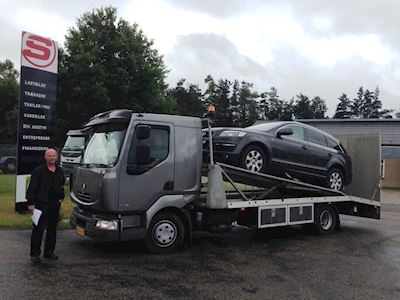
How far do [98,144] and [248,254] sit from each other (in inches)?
130

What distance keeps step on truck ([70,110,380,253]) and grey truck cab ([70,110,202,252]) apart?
16 millimetres

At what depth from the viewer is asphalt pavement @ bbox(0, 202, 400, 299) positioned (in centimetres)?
564

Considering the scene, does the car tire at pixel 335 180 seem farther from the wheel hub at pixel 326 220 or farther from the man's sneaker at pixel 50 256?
the man's sneaker at pixel 50 256

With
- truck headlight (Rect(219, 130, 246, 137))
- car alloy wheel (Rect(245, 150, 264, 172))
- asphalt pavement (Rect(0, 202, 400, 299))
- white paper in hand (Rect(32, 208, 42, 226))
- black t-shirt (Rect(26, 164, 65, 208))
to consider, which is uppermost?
truck headlight (Rect(219, 130, 246, 137))

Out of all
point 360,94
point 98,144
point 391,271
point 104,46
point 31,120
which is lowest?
point 391,271

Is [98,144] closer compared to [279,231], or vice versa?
[98,144]

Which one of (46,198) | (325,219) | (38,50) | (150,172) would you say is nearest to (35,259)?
(46,198)

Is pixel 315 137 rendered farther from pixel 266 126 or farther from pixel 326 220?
pixel 326 220

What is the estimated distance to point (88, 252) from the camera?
25.2 ft

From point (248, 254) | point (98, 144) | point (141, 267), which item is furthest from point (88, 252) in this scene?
point (248, 254)

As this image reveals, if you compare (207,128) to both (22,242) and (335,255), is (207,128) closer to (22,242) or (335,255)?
(335,255)

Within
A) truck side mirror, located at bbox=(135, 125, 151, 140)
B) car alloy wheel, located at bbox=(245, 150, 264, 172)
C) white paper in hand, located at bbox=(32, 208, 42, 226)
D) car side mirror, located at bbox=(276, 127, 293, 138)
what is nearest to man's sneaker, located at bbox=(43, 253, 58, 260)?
white paper in hand, located at bbox=(32, 208, 42, 226)

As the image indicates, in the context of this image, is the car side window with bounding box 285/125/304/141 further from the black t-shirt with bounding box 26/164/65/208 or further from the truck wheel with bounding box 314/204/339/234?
the black t-shirt with bounding box 26/164/65/208

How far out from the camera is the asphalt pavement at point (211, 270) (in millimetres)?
5641
